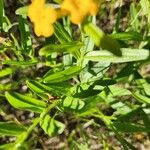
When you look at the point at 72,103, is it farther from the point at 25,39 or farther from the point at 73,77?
the point at 25,39

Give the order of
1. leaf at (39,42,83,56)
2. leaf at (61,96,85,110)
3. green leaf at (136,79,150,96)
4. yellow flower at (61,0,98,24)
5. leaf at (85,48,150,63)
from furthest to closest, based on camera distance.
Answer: green leaf at (136,79,150,96) → leaf at (61,96,85,110) → leaf at (85,48,150,63) → leaf at (39,42,83,56) → yellow flower at (61,0,98,24)

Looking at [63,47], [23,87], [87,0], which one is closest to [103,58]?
[63,47]

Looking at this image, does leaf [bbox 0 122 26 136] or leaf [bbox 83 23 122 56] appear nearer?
leaf [bbox 83 23 122 56]

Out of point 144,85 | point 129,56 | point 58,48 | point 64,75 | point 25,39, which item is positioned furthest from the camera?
point 144,85

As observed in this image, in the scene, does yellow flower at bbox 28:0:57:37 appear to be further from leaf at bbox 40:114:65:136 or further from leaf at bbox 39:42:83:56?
leaf at bbox 40:114:65:136

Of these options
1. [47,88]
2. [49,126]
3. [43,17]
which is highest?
[43,17]

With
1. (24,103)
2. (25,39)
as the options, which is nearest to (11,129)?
(24,103)

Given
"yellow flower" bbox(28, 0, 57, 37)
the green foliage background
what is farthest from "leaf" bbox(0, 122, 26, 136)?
"yellow flower" bbox(28, 0, 57, 37)

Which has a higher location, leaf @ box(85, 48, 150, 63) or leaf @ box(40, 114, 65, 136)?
leaf @ box(85, 48, 150, 63)
